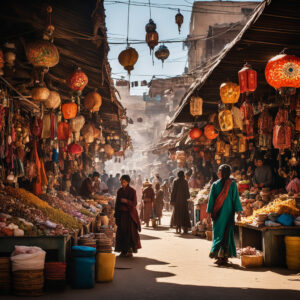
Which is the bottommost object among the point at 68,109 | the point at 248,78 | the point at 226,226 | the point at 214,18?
the point at 226,226

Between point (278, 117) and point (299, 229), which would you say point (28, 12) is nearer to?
point (278, 117)

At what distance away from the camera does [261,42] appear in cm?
668

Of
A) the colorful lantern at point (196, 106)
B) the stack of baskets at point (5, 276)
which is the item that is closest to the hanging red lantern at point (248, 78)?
the colorful lantern at point (196, 106)

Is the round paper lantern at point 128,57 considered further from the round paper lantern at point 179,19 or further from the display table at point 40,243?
the round paper lantern at point 179,19

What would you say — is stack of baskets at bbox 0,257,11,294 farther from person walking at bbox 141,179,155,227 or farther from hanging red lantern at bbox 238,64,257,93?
person walking at bbox 141,179,155,227

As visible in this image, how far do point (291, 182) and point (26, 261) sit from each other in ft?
24.9

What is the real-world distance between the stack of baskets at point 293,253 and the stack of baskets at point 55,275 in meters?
3.85

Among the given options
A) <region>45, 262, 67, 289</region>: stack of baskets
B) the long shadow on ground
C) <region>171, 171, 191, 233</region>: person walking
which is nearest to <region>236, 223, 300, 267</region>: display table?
the long shadow on ground

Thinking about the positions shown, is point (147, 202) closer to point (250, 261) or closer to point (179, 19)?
point (179, 19)

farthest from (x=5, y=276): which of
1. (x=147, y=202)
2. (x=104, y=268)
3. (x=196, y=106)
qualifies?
(x=147, y=202)

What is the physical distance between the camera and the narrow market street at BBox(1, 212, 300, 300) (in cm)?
517

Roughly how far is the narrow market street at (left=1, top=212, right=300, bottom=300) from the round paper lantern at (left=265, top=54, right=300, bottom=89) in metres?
2.90

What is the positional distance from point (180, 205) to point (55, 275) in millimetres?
8235

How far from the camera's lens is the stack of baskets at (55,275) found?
5410mm
